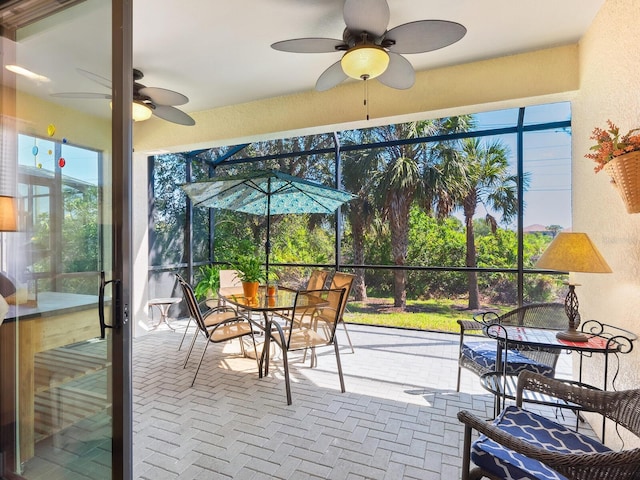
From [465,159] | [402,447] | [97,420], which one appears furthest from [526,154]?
[97,420]

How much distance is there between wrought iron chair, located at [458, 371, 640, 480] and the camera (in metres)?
1.11

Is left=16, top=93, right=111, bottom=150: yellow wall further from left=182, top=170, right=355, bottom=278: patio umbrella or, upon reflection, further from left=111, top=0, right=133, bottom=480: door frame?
left=182, top=170, right=355, bottom=278: patio umbrella

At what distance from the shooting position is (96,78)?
1.59 meters

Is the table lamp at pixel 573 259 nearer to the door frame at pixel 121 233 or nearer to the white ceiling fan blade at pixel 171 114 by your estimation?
the door frame at pixel 121 233

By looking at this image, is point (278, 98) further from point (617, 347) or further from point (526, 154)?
point (617, 347)

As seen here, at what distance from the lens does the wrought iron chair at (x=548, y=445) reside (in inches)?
43.7

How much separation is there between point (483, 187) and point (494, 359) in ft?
12.0

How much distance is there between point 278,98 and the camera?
3910mm

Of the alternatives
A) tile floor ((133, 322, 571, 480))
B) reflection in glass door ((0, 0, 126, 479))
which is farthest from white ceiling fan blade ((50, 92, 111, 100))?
tile floor ((133, 322, 571, 480))

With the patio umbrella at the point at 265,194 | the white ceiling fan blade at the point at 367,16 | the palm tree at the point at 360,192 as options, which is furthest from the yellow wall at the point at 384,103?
the palm tree at the point at 360,192

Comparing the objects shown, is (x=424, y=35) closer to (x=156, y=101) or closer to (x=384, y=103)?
(x=384, y=103)

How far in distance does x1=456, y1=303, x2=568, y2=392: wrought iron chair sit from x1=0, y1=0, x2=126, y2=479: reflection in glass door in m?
2.37

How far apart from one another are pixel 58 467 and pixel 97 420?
377 mm

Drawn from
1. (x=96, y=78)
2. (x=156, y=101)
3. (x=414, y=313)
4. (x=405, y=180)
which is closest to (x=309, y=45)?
(x=96, y=78)
